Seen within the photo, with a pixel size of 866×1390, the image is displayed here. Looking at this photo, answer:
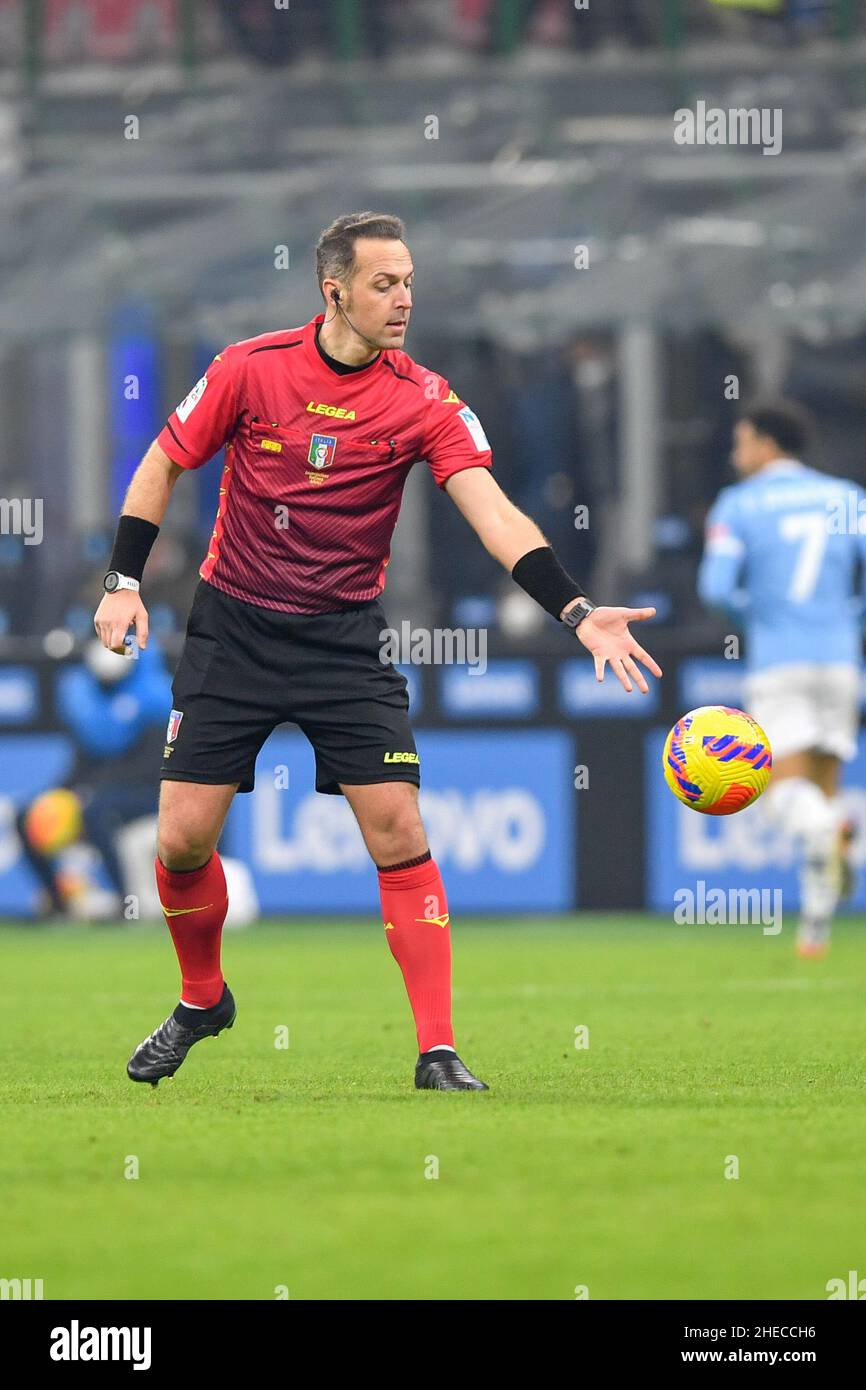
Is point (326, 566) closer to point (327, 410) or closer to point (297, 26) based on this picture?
point (327, 410)

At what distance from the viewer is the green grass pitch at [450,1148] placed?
15.0ft

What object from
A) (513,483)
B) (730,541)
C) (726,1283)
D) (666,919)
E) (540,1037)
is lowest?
(726,1283)

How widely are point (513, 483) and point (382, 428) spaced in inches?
367

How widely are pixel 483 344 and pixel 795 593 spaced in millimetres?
4585

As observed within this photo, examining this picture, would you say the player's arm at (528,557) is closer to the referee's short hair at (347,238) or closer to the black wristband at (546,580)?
the black wristband at (546,580)

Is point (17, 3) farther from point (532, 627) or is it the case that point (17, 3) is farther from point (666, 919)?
point (666, 919)

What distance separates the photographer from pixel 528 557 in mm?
6941

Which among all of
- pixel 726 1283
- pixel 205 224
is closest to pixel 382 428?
pixel 726 1283

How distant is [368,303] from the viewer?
22.6 ft

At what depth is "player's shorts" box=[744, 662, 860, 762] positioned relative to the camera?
40.8ft

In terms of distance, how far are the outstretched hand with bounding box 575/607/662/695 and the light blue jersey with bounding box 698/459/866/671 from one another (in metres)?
5.78

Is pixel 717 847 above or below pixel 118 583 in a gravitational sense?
above
